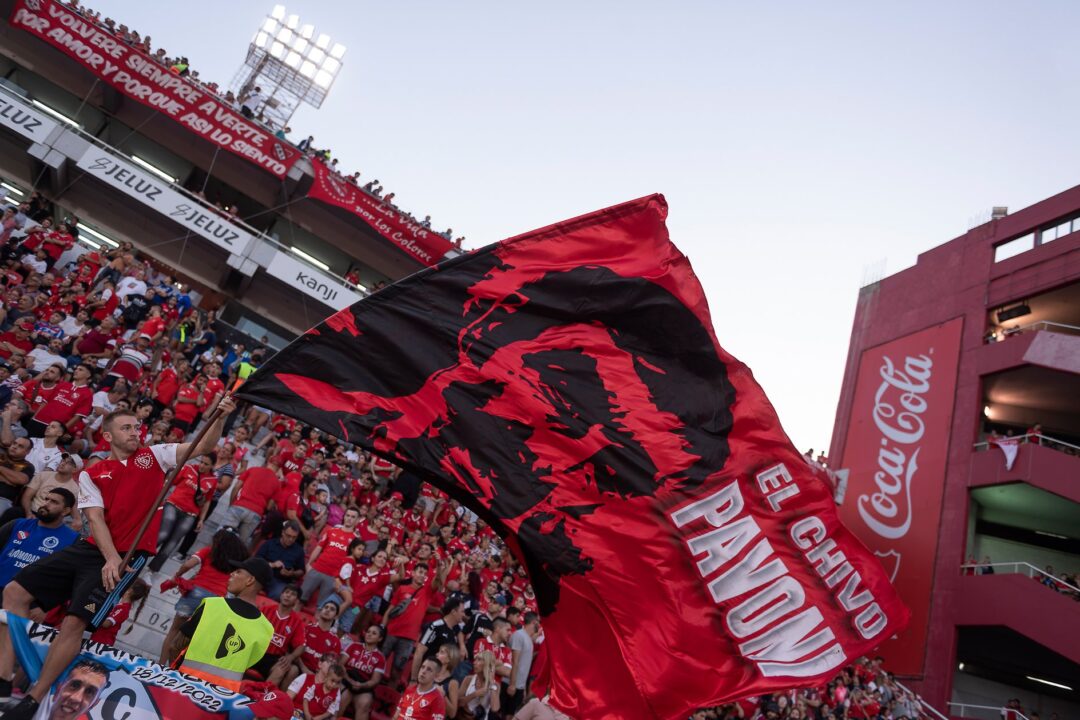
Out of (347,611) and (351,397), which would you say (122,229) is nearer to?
(347,611)

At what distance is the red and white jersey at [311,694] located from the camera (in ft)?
22.8

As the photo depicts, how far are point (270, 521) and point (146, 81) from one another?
58.8ft

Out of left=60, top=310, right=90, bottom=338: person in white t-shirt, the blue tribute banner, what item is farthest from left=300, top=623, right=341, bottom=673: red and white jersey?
left=60, top=310, right=90, bottom=338: person in white t-shirt

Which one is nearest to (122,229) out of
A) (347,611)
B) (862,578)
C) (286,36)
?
(286,36)

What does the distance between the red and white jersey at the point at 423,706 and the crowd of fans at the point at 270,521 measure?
0.12ft

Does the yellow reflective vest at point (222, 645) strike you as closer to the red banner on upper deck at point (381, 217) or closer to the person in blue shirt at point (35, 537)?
the person in blue shirt at point (35, 537)

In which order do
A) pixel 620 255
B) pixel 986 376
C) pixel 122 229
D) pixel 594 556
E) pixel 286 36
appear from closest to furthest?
pixel 594 556
pixel 620 255
pixel 986 376
pixel 122 229
pixel 286 36

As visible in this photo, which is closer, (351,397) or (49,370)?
(351,397)

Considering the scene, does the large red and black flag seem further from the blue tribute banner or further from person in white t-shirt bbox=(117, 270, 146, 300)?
person in white t-shirt bbox=(117, 270, 146, 300)

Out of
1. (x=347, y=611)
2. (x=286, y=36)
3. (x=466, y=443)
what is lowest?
(x=347, y=611)

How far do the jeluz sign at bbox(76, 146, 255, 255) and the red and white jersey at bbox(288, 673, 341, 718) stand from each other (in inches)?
767

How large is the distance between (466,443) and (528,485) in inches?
17.7

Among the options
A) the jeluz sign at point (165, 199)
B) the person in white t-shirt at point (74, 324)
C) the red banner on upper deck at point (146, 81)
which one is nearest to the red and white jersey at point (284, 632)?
the person in white t-shirt at point (74, 324)

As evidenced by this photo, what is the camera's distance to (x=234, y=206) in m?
25.9
